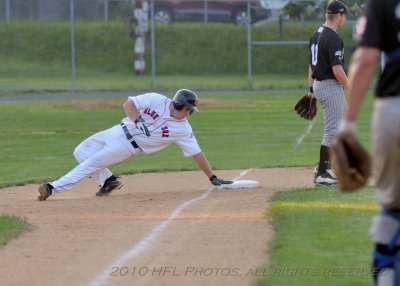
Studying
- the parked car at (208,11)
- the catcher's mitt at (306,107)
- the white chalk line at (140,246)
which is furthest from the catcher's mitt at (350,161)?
the parked car at (208,11)

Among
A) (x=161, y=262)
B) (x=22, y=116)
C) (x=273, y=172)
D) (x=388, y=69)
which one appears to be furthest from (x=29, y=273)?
(x=22, y=116)

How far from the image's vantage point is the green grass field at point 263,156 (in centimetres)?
678

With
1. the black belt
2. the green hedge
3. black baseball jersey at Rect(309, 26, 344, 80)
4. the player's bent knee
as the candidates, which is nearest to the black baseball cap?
black baseball jersey at Rect(309, 26, 344, 80)

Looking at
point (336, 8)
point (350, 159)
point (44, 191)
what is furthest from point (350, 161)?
point (44, 191)

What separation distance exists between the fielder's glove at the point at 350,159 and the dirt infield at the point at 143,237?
4.72ft

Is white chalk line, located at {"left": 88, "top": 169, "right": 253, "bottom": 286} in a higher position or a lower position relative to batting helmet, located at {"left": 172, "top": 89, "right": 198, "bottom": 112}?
lower

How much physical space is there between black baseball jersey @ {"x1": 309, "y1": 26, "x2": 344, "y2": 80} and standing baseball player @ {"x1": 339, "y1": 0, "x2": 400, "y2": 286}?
582cm

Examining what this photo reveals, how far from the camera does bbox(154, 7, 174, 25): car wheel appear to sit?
129 ft

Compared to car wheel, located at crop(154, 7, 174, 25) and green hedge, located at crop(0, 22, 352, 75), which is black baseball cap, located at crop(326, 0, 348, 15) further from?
car wheel, located at crop(154, 7, 174, 25)

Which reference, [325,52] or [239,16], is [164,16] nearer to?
[239,16]

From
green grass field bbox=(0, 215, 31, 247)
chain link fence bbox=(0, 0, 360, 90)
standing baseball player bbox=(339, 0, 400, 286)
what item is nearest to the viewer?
standing baseball player bbox=(339, 0, 400, 286)

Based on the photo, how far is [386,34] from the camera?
480cm

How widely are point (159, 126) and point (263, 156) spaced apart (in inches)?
211

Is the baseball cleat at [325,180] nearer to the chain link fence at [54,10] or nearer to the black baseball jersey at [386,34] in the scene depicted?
the black baseball jersey at [386,34]
